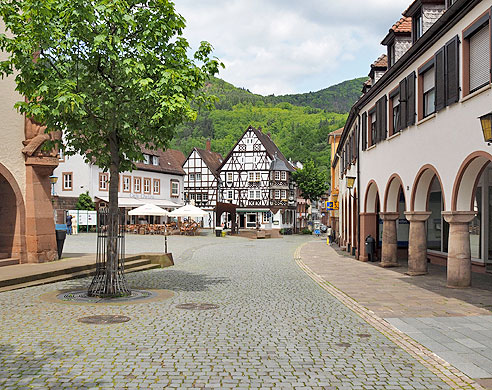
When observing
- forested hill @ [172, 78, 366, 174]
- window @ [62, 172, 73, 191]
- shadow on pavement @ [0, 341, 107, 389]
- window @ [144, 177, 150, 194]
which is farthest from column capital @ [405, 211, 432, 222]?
forested hill @ [172, 78, 366, 174]

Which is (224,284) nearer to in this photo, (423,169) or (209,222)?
(423,169)

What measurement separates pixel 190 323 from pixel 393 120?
1308cm

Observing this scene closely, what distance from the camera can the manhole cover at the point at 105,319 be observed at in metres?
9.26

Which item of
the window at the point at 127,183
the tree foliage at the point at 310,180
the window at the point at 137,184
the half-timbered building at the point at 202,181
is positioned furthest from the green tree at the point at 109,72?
the half-timbered building at the point at 202,181

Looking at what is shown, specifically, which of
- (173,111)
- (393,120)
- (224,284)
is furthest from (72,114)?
(393,120)

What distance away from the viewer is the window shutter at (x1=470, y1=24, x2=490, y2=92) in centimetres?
1234

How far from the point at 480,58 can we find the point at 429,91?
11.1ft

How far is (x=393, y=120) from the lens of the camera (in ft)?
64.8

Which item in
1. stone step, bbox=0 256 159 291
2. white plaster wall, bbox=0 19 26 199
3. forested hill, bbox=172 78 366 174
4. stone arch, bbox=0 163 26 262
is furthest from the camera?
forested hill, bbox=172 78 366 174

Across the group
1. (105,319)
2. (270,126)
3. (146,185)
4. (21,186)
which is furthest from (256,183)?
(105,319)

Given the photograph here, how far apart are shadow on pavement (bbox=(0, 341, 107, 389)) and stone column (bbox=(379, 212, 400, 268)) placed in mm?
14903

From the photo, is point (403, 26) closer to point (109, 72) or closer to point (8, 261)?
point (109, 72)

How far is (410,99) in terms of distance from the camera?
1730 cm

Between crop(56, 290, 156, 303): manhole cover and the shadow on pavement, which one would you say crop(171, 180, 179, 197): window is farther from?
the shadow on pavement
